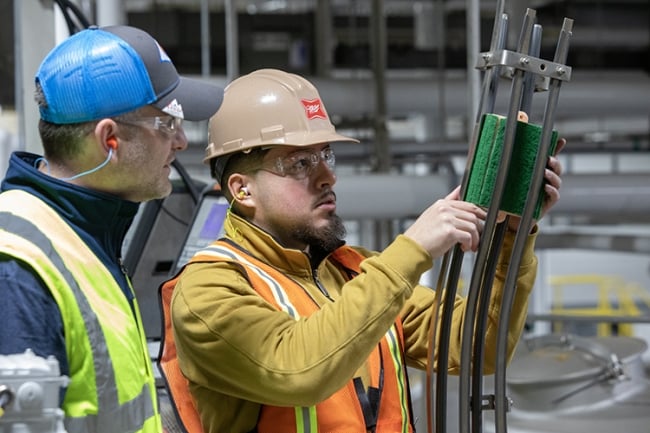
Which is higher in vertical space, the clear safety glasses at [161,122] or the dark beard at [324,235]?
the clear safety glasses at [161,122]

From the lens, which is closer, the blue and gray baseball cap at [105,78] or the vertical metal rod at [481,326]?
the blue and gray baseball cap at [105,78]

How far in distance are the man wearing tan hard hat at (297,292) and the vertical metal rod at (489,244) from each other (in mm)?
24

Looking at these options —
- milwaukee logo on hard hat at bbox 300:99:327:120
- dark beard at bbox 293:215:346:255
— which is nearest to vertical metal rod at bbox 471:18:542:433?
dark beard at bbox 293:215:346:255

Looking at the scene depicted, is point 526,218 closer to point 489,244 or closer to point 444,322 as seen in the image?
point 489,244

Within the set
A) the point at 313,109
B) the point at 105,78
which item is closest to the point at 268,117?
the point at 313,109

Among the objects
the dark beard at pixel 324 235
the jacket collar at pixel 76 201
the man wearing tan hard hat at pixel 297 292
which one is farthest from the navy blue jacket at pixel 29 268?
the dark beard at pixel 324 235

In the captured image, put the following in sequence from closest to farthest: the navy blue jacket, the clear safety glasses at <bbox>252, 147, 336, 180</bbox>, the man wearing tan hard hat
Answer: the navy blue jacket → the man wearing tan hard hat → the clear safety glasses at <bbox>252, 147, 336, 180</bbox>

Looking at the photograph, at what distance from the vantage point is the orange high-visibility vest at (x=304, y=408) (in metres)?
1.27

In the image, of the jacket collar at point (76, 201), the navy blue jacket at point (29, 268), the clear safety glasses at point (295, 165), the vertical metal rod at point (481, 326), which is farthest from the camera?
the clear safety glasses at point (295, 165)

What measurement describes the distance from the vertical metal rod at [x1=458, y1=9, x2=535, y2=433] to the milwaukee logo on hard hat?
0.34 metres

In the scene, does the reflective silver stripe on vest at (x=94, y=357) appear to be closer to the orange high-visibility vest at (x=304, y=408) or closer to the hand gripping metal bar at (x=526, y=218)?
the orange high-visibility vest at (x=304, y=408)

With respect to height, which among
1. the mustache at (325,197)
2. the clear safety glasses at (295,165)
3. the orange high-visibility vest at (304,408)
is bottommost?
the orange high-visibility vest at (304,408)

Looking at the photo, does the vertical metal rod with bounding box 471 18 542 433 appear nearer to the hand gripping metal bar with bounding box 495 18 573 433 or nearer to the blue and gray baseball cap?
the hand gripping metal bar with bounding box 495 18 573 433

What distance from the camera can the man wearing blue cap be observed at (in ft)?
3.22
